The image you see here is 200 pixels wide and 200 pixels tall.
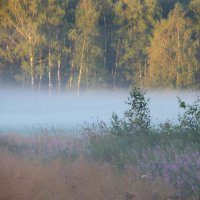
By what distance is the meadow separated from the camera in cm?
896

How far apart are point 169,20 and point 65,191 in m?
29.7

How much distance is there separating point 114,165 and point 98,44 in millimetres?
30169

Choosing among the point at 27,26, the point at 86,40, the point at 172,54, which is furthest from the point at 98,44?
the point at 172,54

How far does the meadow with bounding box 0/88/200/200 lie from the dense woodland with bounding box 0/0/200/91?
23.4 metres

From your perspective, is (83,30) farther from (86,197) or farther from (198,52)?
(86,197)

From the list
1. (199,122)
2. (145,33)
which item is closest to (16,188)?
(199,122)

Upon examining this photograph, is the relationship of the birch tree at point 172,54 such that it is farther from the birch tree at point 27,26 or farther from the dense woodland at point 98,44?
the birch tree at point 27,26

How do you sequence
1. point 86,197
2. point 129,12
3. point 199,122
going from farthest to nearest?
point 129,12
point 199,122
point 86,197

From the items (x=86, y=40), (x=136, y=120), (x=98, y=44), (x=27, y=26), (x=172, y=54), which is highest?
(x=27, y=26)

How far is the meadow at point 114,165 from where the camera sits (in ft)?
29.4

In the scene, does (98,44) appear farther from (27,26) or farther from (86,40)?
(27,26)

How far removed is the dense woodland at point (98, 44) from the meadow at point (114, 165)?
23.4 metres

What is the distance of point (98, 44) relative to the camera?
4059 centimetres

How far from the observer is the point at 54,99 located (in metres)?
40.5
